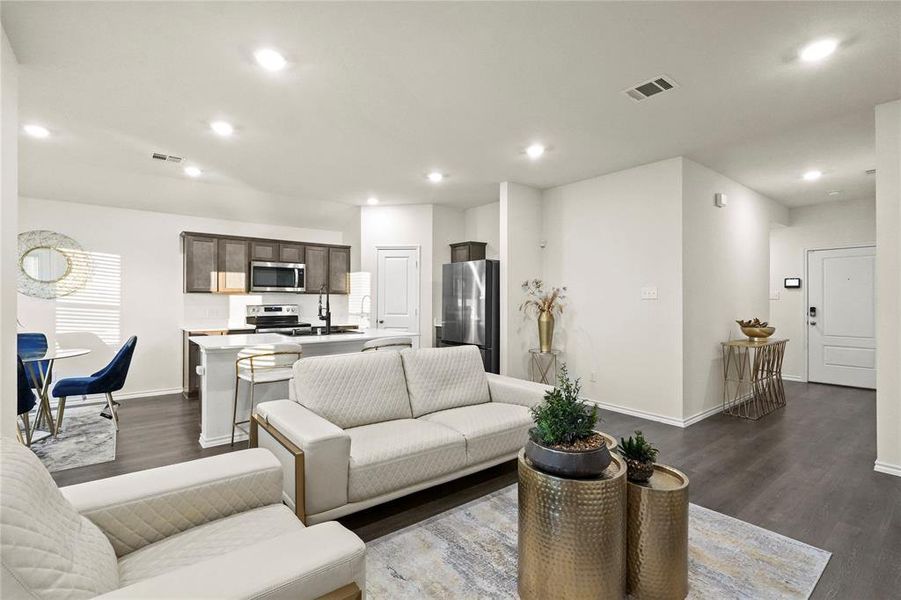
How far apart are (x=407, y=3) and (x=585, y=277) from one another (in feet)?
12.4

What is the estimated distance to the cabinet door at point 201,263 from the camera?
18.1 feet

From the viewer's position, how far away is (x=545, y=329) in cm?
523

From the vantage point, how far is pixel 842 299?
616cm

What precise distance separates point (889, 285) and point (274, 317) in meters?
6.68

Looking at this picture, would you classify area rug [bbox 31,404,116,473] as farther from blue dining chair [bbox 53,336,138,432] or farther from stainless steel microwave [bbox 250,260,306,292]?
stainless steel microwave [bbox 250,260,306,292]

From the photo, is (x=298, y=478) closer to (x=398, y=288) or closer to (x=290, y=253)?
(x=398, y=288)

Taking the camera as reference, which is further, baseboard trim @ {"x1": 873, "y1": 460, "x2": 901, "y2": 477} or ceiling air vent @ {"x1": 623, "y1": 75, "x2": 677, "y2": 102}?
baseboard trim @ {"x1": 873, "y1": 460, "x2": 901, "y2": 477}

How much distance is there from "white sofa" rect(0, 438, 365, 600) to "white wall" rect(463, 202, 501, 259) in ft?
17.3

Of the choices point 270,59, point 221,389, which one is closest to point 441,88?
point 270,59

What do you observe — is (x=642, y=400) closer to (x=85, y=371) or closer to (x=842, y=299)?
(x=842, y=299)

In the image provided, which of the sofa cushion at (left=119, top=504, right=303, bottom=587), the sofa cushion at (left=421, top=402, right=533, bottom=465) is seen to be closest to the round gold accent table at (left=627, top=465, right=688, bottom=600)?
the sofa cushion at (left=421, top=402, right=533, bottom=465)

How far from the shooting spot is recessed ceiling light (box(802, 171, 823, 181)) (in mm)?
4867

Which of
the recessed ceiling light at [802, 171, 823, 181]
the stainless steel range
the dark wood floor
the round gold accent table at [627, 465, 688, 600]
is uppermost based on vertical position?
the recessed ceiling light at [802, 171, 823, 181]

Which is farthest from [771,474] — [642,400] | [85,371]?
[85,371]
